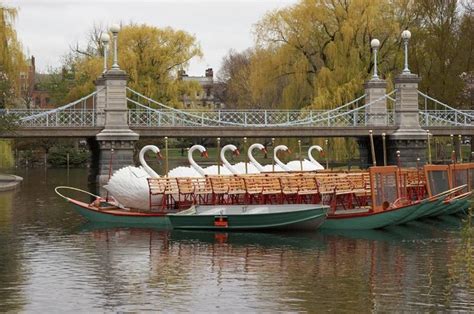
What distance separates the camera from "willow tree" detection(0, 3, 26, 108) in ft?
171

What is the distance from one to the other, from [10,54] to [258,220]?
27.0 m

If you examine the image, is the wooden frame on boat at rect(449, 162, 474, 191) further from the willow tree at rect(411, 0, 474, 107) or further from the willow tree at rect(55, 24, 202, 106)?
the willow tree at rect(55, 24, 202, 106)

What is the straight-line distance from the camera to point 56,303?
19.3m

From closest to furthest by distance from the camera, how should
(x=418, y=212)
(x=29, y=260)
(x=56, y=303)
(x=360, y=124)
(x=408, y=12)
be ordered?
(x=56, y=303) < (x=29, y=260) < (x=418, y=212) < (x=360, y=124) < (x=408, y=12)

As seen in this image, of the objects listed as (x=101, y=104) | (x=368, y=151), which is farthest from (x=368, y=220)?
(x=368, y=151)

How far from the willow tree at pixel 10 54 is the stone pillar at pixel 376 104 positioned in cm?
1837

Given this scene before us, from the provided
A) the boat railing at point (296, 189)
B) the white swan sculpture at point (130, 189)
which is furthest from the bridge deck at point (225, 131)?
the boat railing at point (296, 189)

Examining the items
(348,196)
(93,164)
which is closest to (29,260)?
(348,196)

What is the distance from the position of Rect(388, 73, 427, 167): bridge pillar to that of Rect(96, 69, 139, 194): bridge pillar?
1347cm

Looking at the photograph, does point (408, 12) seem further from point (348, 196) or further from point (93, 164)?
point (348, 196)

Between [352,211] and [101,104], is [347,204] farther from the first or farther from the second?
[101,104]

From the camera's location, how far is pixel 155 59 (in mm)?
66062

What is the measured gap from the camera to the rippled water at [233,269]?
63.2 feet

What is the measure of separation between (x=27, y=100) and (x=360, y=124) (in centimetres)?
3861
